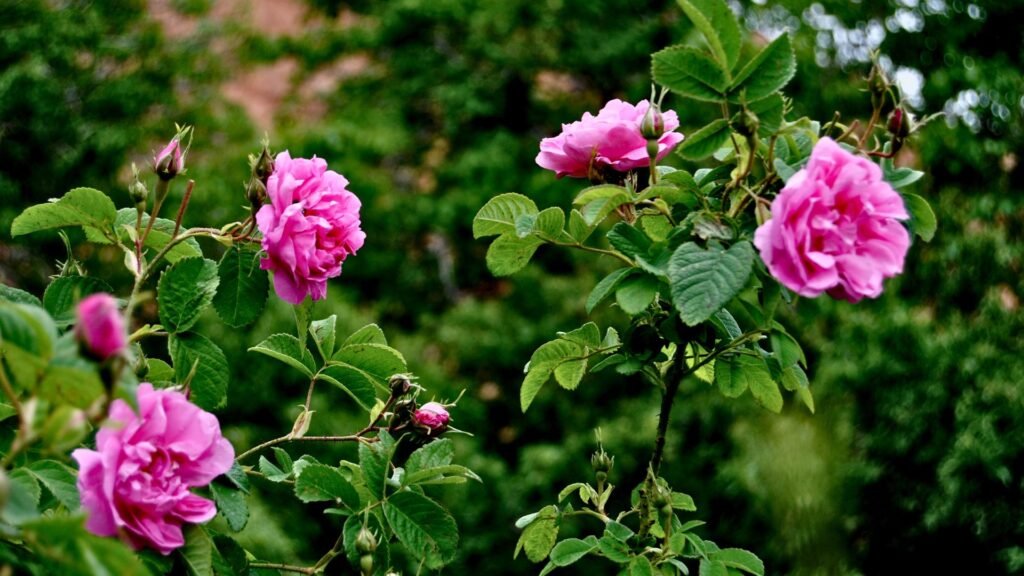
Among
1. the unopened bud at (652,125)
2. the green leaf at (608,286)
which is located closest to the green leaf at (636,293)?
the green leaf at (608,286)

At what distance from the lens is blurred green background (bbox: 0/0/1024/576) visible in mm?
3725

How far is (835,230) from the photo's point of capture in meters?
0.72

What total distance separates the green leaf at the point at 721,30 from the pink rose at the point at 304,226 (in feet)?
0.99

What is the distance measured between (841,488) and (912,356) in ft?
1.82

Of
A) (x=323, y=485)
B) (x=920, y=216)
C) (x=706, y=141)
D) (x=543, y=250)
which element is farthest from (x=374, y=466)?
(x=543, y=250)

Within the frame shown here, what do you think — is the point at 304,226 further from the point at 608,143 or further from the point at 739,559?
the point at 739,559

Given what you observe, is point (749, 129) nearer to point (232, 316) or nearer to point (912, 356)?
point (232, 316)

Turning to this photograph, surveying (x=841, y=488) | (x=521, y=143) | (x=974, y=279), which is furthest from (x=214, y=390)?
(x=521, y=143)

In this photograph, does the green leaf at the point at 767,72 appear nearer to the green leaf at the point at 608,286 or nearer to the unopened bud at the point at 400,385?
the green leaf at the point at 608,286

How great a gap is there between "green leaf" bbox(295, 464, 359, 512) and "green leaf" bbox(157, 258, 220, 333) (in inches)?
5.9

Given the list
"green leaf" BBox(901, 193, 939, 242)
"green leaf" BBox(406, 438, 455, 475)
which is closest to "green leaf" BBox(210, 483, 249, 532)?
"green leaf" BBox(406, 438, 455, 475)

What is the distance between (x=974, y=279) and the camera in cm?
411

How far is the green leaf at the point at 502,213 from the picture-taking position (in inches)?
37.2

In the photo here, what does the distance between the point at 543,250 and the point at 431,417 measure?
179 inches
